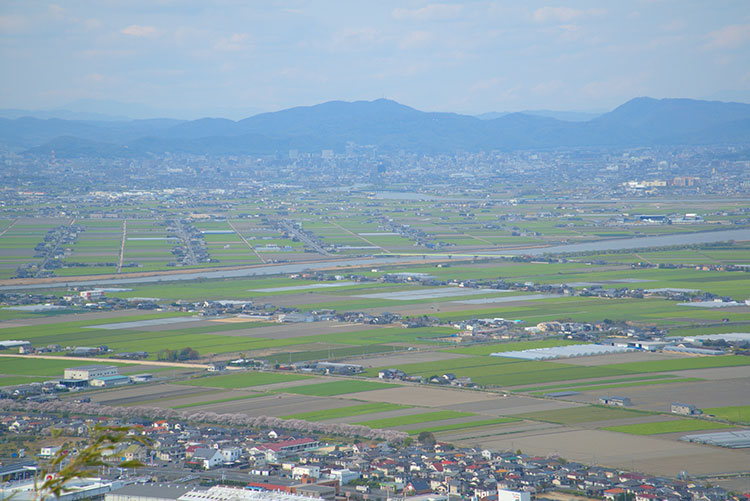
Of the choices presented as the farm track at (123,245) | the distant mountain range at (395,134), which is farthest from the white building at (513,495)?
the distant mountain range at (395,134)

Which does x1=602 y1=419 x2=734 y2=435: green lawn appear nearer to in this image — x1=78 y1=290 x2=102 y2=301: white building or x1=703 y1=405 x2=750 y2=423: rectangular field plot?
x1=703 y1=405 x2=750 y2=423: rectangular field plot

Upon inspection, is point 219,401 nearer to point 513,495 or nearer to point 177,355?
point 177,355

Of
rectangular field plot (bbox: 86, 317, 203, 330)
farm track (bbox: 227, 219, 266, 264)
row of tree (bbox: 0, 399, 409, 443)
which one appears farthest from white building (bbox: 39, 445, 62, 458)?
farm track (bbox: 227, 219, 266, 264)

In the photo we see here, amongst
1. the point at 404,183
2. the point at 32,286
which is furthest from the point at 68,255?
the point at 404,183

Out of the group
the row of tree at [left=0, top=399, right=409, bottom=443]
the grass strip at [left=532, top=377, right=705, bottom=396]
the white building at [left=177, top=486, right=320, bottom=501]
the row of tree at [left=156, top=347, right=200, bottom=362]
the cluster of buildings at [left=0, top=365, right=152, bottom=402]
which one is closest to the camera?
the white building at [left=177, top=486, right=320, bottom=501]

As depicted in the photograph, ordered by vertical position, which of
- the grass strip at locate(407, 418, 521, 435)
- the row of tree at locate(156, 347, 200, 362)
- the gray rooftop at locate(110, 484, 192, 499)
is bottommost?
the row of tree at locate(156, 347, 200, 362)

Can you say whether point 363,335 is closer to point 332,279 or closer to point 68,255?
point 332,279

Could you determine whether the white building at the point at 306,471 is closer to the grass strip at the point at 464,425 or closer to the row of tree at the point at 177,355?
the grass strip at the point at 464,425

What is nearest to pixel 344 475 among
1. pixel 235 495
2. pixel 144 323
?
pixel 235 495
